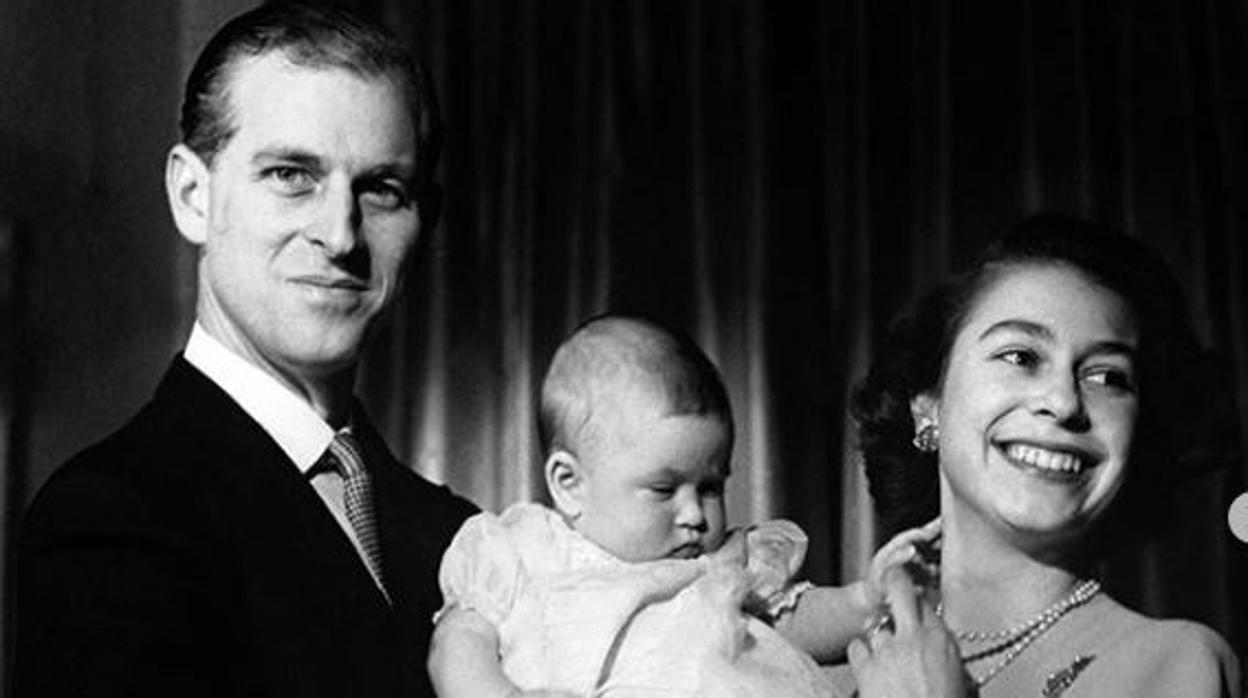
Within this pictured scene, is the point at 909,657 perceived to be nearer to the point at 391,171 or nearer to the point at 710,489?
the point at 710,489

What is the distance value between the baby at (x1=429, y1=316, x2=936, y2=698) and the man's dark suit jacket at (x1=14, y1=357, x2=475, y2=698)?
0.24ft

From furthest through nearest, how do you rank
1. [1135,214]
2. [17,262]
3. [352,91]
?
[1135,214] → [17,262] → [352,91]

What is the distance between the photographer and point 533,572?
57.1 inches

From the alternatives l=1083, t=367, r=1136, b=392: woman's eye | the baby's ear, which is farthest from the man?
l=1083, t=367, r=1136, b=392: woman's eye

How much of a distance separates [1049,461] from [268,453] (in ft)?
2.06

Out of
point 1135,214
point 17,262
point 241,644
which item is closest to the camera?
point 241,644

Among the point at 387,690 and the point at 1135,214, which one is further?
the point at 1135,214

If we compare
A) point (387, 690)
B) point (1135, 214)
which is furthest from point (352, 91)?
point (1135, 214)

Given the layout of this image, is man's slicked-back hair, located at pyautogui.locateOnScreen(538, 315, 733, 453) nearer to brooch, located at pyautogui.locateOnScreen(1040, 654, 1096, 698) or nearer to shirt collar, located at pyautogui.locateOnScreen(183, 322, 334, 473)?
shirt collar, located at pyautogui.locateOnScreen(183, 322, 334, 473)

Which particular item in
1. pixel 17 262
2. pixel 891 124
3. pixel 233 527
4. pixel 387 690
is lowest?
pixel 387 690

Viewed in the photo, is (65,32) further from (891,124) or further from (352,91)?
(891,124)

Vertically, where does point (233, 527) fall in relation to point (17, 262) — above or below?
below

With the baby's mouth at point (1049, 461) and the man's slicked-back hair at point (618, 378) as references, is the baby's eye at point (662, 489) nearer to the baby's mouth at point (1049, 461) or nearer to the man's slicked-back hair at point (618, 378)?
the man's slicked-back hair at point (618, 378)

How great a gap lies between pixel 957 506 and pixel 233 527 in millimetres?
618
